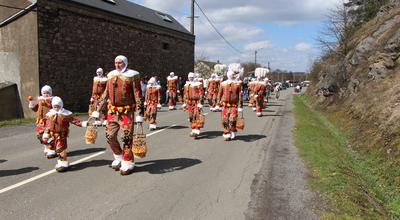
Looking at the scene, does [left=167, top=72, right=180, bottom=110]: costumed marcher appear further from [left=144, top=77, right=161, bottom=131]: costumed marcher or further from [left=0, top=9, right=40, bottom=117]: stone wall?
[left=0, top=9, right=40, bottom=117]: stone wall

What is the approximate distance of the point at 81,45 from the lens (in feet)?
76.7

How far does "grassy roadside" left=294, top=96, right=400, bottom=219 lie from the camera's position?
247 inches

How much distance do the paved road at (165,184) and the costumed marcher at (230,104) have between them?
0.65 m

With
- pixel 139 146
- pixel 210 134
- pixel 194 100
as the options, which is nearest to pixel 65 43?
pixel 194 100

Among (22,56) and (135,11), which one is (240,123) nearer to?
(22,56)

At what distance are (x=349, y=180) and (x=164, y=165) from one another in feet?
11.5

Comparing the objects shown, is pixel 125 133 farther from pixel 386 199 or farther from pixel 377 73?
pixel 377 73

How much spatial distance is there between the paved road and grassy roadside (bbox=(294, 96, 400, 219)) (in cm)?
35

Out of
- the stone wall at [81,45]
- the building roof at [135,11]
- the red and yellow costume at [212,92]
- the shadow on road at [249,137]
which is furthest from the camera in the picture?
the building roof at [135,11]

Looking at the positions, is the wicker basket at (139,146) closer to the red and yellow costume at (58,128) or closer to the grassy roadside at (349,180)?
the red and yellow costume at (58,128)

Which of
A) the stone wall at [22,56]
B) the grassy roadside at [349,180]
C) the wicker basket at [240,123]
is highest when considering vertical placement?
the stone wall at [22,56]

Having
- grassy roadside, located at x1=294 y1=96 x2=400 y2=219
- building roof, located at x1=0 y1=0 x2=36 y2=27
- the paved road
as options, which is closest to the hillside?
grassy roadside, located at x1=294 y1=96 x2=400 y2=219

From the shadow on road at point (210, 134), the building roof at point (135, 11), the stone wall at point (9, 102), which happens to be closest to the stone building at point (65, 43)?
the building roof at point (135, 11)

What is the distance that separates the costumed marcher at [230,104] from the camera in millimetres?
12266
